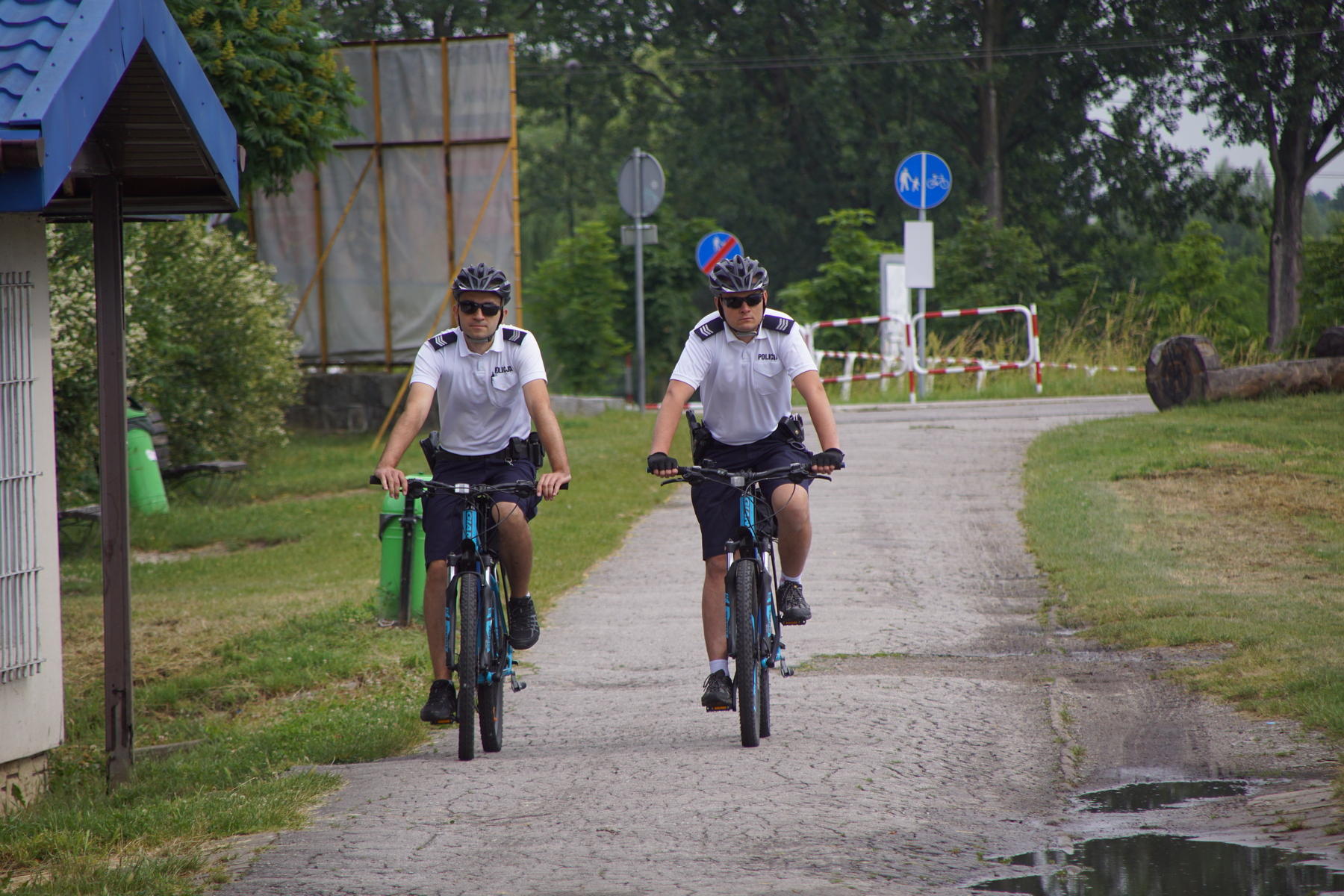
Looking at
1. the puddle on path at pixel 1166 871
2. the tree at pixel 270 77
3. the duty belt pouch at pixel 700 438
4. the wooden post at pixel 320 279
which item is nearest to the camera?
the puddle on path at pixel 1166 871

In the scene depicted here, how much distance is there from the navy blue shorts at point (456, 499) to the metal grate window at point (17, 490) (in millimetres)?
1566

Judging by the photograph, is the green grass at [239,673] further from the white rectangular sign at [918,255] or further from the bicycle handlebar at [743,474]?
the white rectangular sign at [918,255]

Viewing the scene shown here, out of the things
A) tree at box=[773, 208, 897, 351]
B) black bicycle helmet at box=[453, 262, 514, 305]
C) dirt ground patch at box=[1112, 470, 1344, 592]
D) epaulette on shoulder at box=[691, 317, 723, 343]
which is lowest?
dirt ground patch at box=[1112, 470, 1344, 592]

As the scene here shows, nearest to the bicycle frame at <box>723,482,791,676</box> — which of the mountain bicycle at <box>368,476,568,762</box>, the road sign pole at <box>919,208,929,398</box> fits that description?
the mountain bicycle at <box>368,476,568,762</box>

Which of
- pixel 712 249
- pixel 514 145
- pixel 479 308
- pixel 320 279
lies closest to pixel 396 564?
pixel 479 308

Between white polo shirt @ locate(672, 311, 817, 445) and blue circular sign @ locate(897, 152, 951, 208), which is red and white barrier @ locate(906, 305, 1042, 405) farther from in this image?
white polo shirt @ locate(672, 311, 817, 445)

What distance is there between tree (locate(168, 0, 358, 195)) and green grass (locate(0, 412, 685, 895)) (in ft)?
10.3

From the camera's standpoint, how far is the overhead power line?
34.4m

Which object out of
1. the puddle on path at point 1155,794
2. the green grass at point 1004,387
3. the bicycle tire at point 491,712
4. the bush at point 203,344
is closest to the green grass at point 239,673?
the bicycle tire at point 491,712

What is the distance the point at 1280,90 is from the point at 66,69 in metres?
34.4

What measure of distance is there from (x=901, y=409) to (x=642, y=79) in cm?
2667

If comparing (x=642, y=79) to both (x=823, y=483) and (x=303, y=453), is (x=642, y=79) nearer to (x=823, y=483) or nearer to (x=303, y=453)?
(x=303, y=453)

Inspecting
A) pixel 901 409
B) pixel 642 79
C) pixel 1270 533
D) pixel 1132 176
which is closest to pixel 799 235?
pixel 642 79

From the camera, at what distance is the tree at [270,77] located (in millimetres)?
11633
